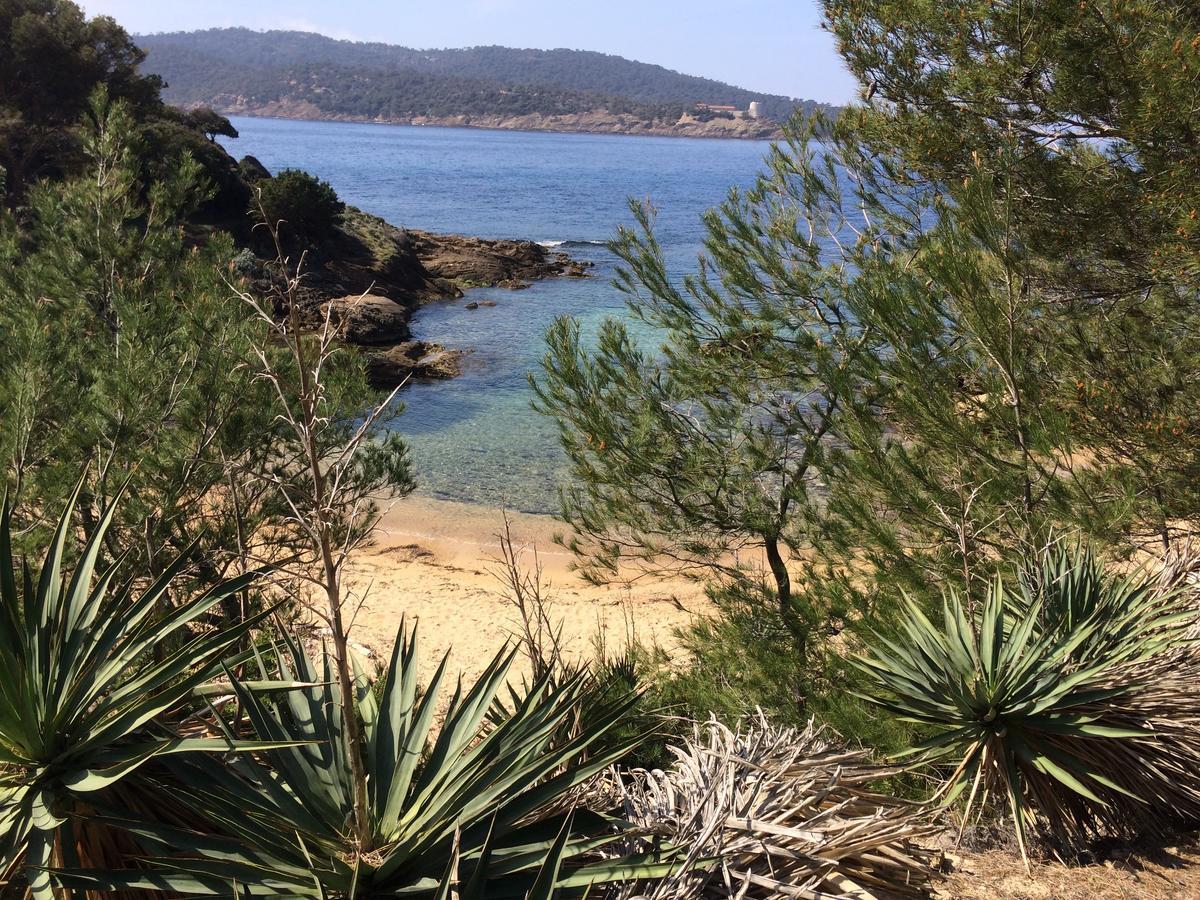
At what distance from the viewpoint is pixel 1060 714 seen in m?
4.41

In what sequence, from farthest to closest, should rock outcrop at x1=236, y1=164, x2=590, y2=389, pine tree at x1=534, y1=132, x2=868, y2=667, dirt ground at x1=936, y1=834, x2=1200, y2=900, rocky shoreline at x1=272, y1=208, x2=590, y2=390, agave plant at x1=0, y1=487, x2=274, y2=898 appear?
rocky shoreline at x1=272, y1=208, x2=590, y2=390
rock outcrop at x1=236, y1=164, x2=590, y2=389
pine tree at x1=534, y1=132, x2=868, y2=667
dirt ground at x1=936, y1=834, x2=1200, y2=900
agave plant at x1=0, y1=487, x2=274, y2=898

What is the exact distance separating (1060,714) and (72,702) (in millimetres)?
4136

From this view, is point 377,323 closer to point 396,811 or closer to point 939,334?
point 939,334

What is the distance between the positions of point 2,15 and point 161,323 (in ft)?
108

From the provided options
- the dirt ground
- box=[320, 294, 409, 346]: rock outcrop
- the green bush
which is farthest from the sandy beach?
the green bush

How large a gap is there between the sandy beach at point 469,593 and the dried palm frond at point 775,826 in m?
7.06

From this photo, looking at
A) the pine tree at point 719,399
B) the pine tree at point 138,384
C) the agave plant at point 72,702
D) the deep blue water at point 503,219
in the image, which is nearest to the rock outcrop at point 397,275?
the deep blue water at point 503,219

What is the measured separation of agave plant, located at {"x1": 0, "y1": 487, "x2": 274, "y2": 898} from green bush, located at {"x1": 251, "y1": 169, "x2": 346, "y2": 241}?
3178 centimetres

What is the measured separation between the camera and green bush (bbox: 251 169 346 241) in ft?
109

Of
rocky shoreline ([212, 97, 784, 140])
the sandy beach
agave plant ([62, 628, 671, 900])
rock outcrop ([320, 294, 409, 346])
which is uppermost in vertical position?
rocky shoreline ([212, 97, 784, 140])

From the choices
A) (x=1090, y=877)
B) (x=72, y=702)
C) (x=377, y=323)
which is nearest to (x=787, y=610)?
(x=1090, y=877)

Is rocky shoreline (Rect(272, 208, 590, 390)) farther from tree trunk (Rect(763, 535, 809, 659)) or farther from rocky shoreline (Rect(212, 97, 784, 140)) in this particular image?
rocky shoreline (Rect(212, 97, 784, 140))

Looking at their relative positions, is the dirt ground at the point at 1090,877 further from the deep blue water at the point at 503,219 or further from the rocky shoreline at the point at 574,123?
the rocky shoreline at the point at 574,123

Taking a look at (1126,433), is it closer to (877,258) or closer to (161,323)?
(877,258)
